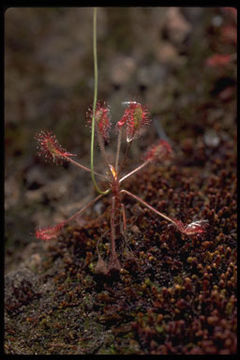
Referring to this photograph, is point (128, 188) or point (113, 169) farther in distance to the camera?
point (128, 188)

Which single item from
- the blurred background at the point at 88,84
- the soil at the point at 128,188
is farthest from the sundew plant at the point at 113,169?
the blurred background at the point at 88,84

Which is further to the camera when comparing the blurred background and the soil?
the blurred background

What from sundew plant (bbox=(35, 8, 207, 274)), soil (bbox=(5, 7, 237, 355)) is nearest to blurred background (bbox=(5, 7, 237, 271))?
soil (bbox=(5, 7, 237, 355))

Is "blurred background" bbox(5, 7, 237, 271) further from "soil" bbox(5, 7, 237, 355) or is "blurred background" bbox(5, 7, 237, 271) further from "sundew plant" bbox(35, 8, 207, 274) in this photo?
"sundew plant" bbox(35, 8, 207, 274)

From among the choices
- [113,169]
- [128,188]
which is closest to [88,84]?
[128,188]

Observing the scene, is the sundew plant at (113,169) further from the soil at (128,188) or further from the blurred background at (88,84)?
the blurred background at (88,84)

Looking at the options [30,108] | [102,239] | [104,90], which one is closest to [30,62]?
[30,108]

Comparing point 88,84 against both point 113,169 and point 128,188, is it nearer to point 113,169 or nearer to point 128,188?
point 128,188
